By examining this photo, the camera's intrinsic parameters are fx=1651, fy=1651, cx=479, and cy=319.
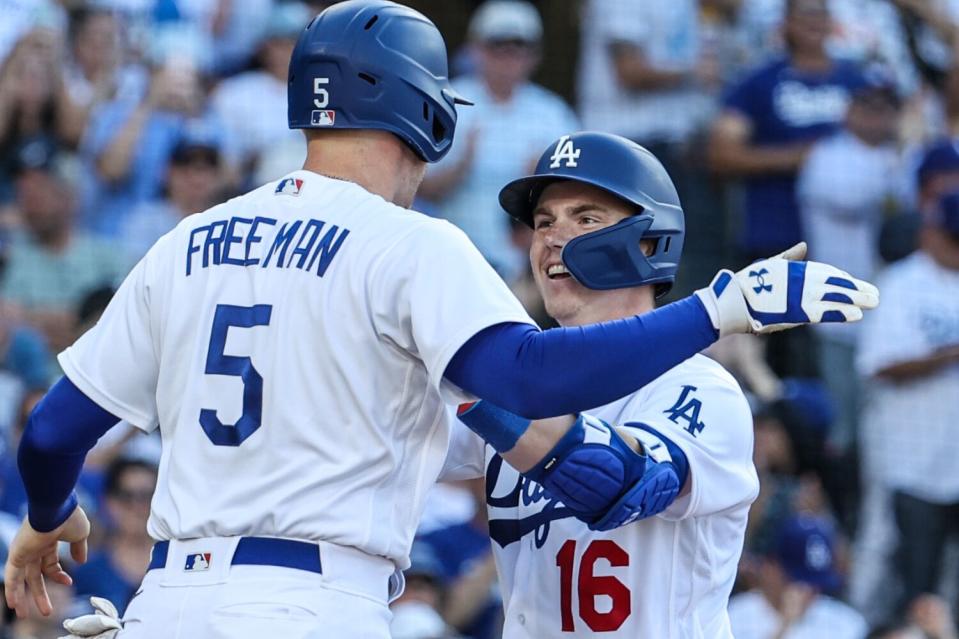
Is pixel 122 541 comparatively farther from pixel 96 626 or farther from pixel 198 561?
pixel 198 561

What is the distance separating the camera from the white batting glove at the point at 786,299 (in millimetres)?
2984

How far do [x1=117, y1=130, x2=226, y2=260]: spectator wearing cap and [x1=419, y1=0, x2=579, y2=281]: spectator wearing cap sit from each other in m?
1.08

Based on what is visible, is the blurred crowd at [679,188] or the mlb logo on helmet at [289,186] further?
the blurred crowd at [679,188]

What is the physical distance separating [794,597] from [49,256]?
3555 mm

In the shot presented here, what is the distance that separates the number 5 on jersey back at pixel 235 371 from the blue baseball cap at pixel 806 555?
14.8 feet

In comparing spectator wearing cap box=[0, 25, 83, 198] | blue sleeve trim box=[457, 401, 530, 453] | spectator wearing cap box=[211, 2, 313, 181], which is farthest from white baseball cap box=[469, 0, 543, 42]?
blue sleeve trim box=[457, 401, 530, 453]

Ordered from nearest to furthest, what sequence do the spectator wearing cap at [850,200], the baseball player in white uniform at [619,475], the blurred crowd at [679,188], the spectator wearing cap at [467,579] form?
A: 1. the baseball player in white uniform at [619,475]
2. the spectator wearing cap at [467,579]
3. the blurred crowd at [679,188]
4. the spectator wearing cap at [850,200]

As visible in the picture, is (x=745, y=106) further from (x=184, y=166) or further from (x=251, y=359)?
(x=251, y=359)

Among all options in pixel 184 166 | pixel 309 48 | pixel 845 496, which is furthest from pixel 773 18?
pixel 309 48

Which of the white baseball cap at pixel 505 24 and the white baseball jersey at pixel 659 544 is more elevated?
the white baseball jersey at pixel 659 544

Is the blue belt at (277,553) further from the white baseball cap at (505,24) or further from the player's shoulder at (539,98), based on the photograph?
the player's shoulder at (539,98)

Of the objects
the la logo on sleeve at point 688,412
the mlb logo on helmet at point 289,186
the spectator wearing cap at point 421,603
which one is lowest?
the spectator wearing cap at point 421,603

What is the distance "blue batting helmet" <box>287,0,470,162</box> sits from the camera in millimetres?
3191

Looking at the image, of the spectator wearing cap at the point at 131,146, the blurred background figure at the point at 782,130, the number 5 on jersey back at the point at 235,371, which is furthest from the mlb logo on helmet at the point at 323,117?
the blurred background figure at the point at 782,130
